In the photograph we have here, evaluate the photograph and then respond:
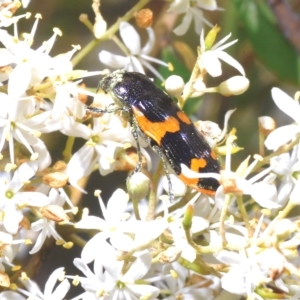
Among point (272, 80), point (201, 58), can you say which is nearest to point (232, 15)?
point (272, 80)

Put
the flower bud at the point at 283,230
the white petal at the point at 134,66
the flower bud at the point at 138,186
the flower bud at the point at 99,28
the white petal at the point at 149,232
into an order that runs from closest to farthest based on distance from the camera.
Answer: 1. the flower bud at the point at 283,230
2. the white petal at the point at 149,232
3. the flower bud at the point at 138,186
4. the flower bud at the point at 99,28
5. the white petal at the point at 134,66

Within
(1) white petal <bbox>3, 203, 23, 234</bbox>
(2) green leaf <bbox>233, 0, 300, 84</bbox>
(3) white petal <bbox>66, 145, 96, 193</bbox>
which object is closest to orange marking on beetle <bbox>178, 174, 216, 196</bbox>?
(3) white petal <bbox>66, 145, 96, 193</bbox>

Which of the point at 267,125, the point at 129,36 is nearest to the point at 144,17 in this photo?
the point at 129,36

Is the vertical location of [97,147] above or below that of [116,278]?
above

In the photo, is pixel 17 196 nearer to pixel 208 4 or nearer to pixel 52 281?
pixel 52 281


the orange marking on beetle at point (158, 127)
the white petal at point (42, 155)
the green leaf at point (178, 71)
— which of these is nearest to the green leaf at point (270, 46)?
the green leaf at point (178, 71)

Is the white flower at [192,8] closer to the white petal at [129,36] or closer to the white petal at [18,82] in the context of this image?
the white petal at [129,36]

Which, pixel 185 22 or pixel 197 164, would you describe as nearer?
pixel 197 164
